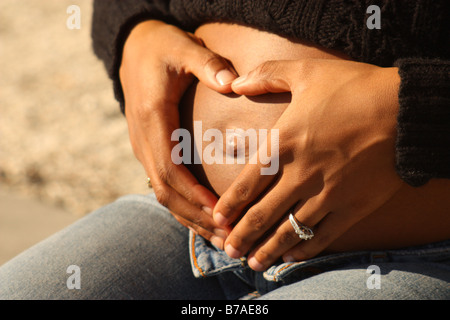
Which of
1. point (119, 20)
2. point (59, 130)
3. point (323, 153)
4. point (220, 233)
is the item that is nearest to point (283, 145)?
point (323, 153)

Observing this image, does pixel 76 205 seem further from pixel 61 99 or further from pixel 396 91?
pixel 396 91

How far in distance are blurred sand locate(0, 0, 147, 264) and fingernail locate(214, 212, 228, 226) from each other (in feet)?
4.99

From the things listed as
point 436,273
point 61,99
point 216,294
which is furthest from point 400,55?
point 61,99

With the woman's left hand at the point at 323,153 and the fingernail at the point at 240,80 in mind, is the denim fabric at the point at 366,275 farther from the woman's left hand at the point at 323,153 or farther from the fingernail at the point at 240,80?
the fingernail at the point at 240,80

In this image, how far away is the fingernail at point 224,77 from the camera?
3.06 ft

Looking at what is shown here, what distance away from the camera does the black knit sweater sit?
0.80 metres

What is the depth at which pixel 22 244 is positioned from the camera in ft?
6.99

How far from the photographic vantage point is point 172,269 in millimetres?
1091

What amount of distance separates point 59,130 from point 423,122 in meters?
2.52

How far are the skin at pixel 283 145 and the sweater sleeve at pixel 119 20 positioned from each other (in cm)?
10

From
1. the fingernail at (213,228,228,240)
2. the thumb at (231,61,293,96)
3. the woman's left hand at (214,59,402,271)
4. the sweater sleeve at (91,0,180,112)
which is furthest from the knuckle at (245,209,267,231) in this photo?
the sweater sleeve at (91,0,180,112)

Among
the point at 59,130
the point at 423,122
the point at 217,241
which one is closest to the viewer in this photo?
the point at 423,122

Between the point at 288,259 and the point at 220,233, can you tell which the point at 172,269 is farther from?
the point at 288,259

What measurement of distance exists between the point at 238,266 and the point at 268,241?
14cm
